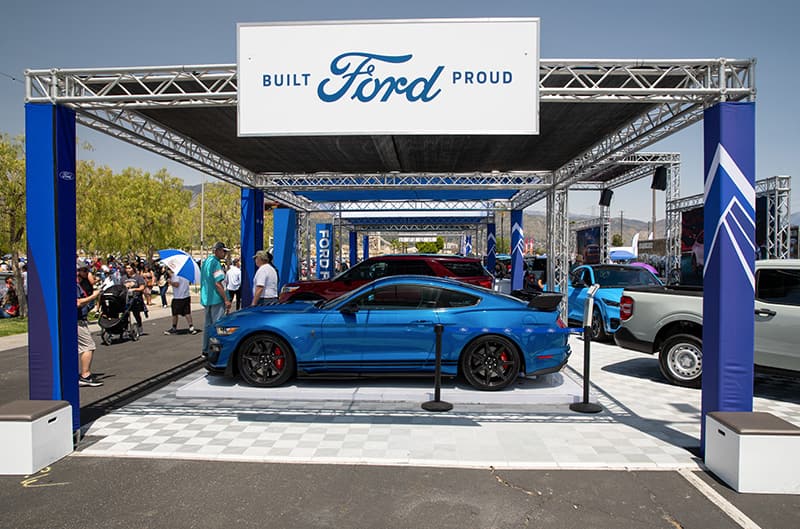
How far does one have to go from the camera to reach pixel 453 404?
6.42 meters

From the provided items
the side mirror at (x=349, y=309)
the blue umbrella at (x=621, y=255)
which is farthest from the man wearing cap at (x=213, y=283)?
the blue umbrella at (x=621, y=255)

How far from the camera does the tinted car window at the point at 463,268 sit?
1320cm

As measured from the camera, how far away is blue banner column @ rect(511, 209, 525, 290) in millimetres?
17094

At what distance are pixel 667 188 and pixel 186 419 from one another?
21150 mm

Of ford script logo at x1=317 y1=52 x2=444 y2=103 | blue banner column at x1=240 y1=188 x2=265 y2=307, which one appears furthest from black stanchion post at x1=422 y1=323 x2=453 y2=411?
blue banner column at x1=240 y1=188 x2=265 y2=307

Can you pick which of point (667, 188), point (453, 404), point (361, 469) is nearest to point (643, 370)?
point (453, 404)

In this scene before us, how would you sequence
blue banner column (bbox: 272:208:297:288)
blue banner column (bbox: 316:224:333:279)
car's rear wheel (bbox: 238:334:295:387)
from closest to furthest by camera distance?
car's rear wheel (bbox: 238:334:295:387) → blue banner column (bbox: 272:208:297:288) → blue banner column (bbox: 316:224:333:279)

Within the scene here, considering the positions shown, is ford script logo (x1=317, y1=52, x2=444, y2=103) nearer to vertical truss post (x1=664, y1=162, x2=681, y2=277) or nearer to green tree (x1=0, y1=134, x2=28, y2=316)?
green tree (x1=0, y1=134, x2=28, y2=316)

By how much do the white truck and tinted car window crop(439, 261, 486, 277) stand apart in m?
5.23

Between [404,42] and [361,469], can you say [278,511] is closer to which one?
[361,469]

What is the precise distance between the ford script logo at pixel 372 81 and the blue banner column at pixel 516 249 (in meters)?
12.2

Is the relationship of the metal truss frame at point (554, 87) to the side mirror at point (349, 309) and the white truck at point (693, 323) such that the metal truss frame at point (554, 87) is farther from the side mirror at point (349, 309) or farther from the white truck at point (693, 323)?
the side mirror at point (349, 309)

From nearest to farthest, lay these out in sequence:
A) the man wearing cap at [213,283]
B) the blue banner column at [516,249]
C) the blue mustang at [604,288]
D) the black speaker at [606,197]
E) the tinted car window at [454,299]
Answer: the tinted car window at [454,299], the man wearing cap at [213,283], the blue mustang at [604,288], the blue banner column at [516,249], the black speaker at [606,197]

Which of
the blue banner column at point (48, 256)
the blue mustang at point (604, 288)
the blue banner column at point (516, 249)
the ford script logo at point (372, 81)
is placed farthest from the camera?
the blue banner column at point (516, 249)
